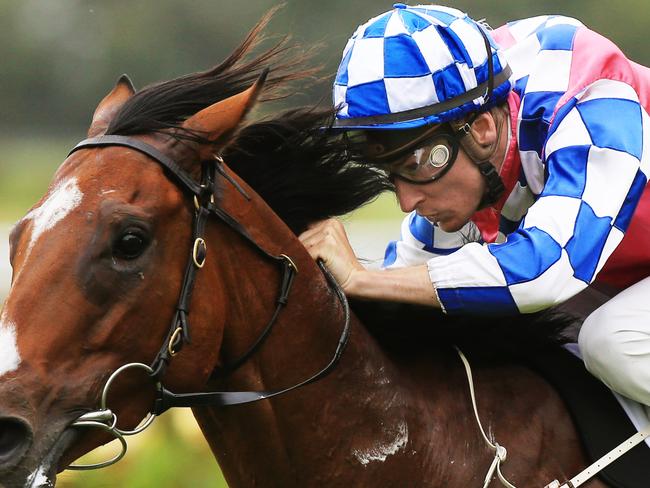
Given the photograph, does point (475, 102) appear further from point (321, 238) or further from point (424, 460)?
point (424, 460)

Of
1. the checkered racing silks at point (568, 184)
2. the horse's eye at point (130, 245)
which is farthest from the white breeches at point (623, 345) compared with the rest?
the horse's eye at point (130, 245)

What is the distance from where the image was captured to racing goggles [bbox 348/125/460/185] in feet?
8.44

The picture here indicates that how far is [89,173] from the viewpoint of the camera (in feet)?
6.97

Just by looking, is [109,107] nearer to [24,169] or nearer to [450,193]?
[450,193]

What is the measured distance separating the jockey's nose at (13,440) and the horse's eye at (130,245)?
1.17ft

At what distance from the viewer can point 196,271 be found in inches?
85.1

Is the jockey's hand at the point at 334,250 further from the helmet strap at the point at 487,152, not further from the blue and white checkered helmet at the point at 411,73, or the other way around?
the helmet strap at the point at 487,152

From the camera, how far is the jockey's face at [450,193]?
2652 millimetres

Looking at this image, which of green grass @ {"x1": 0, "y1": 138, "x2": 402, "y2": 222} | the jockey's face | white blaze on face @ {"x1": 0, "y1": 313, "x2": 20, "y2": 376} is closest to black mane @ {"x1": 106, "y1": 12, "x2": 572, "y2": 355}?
the jockey's face

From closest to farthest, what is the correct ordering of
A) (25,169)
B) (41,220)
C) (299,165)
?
(41,220) < (299,165) < (25,169)

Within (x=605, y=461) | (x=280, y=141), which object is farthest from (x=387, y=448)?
(x=280, y=141)

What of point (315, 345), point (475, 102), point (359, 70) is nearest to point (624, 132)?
point (475, 102)

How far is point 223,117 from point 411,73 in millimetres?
510

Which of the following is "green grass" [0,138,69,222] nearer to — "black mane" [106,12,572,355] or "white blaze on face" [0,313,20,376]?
"black mane" [106,12,572,355]
